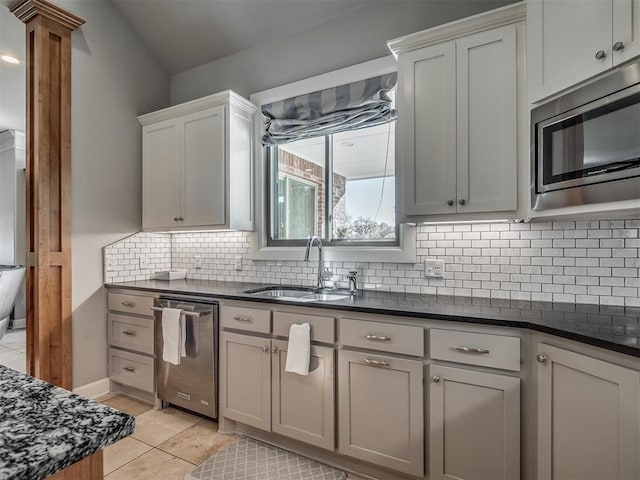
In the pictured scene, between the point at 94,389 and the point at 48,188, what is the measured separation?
1623 millimetres

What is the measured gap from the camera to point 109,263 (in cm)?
310

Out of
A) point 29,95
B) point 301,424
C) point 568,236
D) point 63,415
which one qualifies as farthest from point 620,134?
point 29,95

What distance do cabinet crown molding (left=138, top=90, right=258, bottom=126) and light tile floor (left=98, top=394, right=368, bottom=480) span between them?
237cm

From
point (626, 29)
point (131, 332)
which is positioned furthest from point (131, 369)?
point (626, 29)

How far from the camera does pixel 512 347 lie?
160 cm

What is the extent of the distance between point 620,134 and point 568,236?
74 cm

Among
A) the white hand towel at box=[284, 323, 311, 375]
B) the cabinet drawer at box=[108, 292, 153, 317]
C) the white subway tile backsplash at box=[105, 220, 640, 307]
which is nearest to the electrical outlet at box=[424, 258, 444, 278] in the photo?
the white subway tile backsplash at box=[105, 220, 640, 307]

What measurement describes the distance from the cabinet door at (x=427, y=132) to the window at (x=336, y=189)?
0.46 metres

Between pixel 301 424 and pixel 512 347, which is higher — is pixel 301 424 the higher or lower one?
the lower one

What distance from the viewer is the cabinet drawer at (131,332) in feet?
9.21

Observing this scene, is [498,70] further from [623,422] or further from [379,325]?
[623,422]

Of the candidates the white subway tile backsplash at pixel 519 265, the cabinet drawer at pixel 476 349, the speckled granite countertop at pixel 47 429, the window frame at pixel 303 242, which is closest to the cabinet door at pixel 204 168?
the window frame at pixel 303 242

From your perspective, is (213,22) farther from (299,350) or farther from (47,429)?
(47,429)

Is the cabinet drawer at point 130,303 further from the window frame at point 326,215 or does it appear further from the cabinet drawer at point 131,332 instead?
the window frame at point 326,215
